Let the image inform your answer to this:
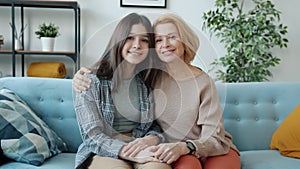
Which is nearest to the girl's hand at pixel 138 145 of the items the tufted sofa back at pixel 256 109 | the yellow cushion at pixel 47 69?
the tufted sofa back at pixel 256 109

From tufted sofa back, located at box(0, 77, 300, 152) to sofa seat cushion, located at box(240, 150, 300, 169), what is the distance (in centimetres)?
12

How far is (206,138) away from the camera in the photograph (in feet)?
5.25

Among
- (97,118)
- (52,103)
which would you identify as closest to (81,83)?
(97,118)

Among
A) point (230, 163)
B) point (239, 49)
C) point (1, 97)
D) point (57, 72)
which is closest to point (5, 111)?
point (1, 97)

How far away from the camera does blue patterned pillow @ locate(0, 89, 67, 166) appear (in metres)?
1.70

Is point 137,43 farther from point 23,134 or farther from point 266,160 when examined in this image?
point 266,160

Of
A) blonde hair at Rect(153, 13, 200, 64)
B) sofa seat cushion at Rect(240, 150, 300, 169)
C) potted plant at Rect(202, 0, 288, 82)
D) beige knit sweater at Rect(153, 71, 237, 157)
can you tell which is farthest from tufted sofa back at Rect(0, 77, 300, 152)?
potted plant at Rect(202, 0, 288, 82)

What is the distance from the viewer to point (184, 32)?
1.58m

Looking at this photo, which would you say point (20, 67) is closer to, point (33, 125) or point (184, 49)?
point (33, 125)

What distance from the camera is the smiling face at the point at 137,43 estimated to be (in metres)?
1.52

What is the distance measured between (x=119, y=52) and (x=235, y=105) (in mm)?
841

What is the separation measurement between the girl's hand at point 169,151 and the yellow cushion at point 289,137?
69cm

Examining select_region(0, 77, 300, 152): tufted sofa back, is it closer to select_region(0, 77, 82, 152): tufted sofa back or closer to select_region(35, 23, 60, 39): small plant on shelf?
select_region(0, 77, 82, 152): tufted sofa back

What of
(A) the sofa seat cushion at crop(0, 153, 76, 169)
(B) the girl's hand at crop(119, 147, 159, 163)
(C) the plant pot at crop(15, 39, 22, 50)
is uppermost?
(C) the plant pot at crop(15, 39, 22, 50)
